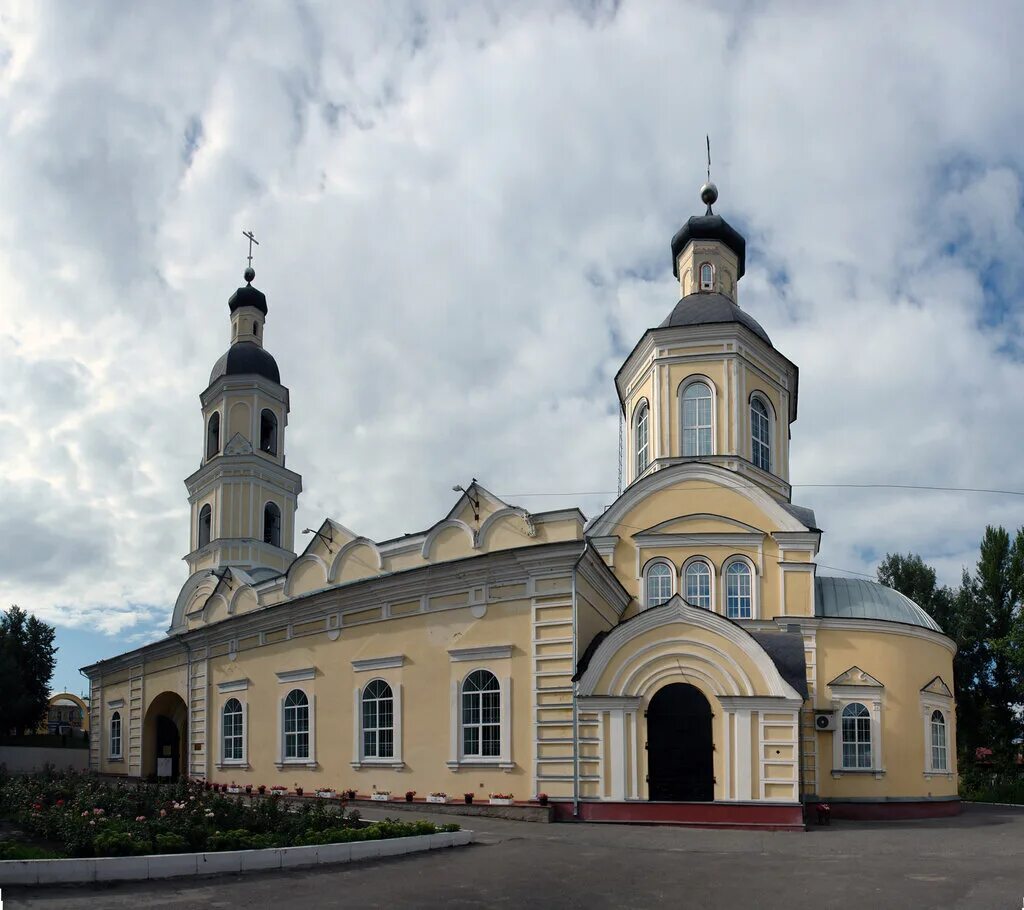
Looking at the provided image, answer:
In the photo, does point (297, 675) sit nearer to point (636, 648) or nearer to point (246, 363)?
point (636, 648)

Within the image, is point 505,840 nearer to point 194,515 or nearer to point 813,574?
point 813,574

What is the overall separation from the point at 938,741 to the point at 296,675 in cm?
1599

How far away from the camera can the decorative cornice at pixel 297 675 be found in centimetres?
2511

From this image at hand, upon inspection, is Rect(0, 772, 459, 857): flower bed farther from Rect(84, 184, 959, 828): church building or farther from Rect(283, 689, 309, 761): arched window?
Rect(283, 689, 309, 761): arched window

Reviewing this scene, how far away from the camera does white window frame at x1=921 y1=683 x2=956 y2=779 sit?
2444cm

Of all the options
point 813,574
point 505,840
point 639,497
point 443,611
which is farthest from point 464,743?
point 813,574

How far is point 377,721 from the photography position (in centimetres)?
2300

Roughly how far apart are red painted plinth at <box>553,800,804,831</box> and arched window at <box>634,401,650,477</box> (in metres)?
10.7

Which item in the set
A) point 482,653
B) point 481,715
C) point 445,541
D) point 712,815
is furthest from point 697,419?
point 712,815

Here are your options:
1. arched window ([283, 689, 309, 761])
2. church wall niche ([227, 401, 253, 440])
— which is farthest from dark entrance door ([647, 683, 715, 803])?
church wall niche ([227, 401, 253, 440])

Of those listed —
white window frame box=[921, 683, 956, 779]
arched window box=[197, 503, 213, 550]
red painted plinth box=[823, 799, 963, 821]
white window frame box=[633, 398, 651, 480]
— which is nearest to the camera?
red painted plinth box=[823, 799, 963, 821]

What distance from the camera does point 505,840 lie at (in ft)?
52.5

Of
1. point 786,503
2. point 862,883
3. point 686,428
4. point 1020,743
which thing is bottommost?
point 1020,743

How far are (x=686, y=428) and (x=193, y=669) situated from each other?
1678 cm
